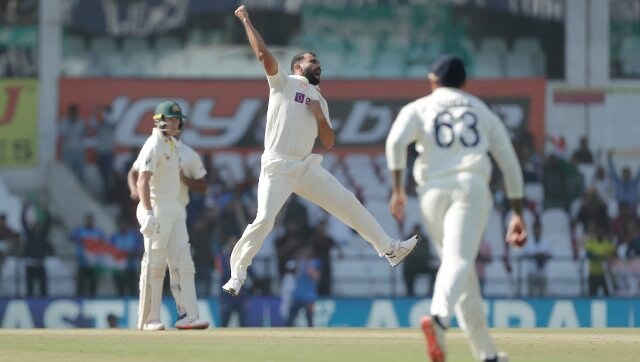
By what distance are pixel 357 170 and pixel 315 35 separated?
2655mm

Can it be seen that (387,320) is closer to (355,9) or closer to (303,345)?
(355,9)

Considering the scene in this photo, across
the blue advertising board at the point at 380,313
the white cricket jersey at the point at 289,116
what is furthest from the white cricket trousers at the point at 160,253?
the blue advertising board at the point at 380,313

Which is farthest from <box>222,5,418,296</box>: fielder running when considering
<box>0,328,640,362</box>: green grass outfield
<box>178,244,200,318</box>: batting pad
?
<box>178,244,200,318</box>: batting pad

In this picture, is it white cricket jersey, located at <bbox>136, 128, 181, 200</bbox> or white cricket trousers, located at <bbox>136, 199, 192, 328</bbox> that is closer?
white cricket jersey, located at <bbox>136, 128, 181, 200</bbox>

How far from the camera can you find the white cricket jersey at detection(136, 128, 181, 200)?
48.0ft

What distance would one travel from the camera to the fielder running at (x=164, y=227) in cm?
1465

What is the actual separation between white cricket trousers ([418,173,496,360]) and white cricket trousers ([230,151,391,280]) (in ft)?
12.4

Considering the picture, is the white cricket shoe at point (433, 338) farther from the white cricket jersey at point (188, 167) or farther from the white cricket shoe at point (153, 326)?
the white cricket jersey at point (188, 167)

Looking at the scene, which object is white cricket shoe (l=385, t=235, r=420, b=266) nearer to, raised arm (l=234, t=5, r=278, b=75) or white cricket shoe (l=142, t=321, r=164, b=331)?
raised arm (l=234, t=5, r=278, b=75)

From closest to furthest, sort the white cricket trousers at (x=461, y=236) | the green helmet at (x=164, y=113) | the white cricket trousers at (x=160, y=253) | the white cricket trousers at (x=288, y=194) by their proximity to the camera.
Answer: the white cricket trousers at (x=461, y=236)
the white cricket trousers at (x=288, y=194)
the green helmet at (x=164, y=113)
the white cricket trousers at (x=160, y=253)

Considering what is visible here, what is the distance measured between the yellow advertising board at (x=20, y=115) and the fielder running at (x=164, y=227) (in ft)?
46.9

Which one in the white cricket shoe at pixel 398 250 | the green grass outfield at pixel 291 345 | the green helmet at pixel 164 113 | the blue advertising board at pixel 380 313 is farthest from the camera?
the blue advertising board at pixel 380 313

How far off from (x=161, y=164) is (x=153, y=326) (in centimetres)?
142

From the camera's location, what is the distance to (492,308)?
79.1 feet
